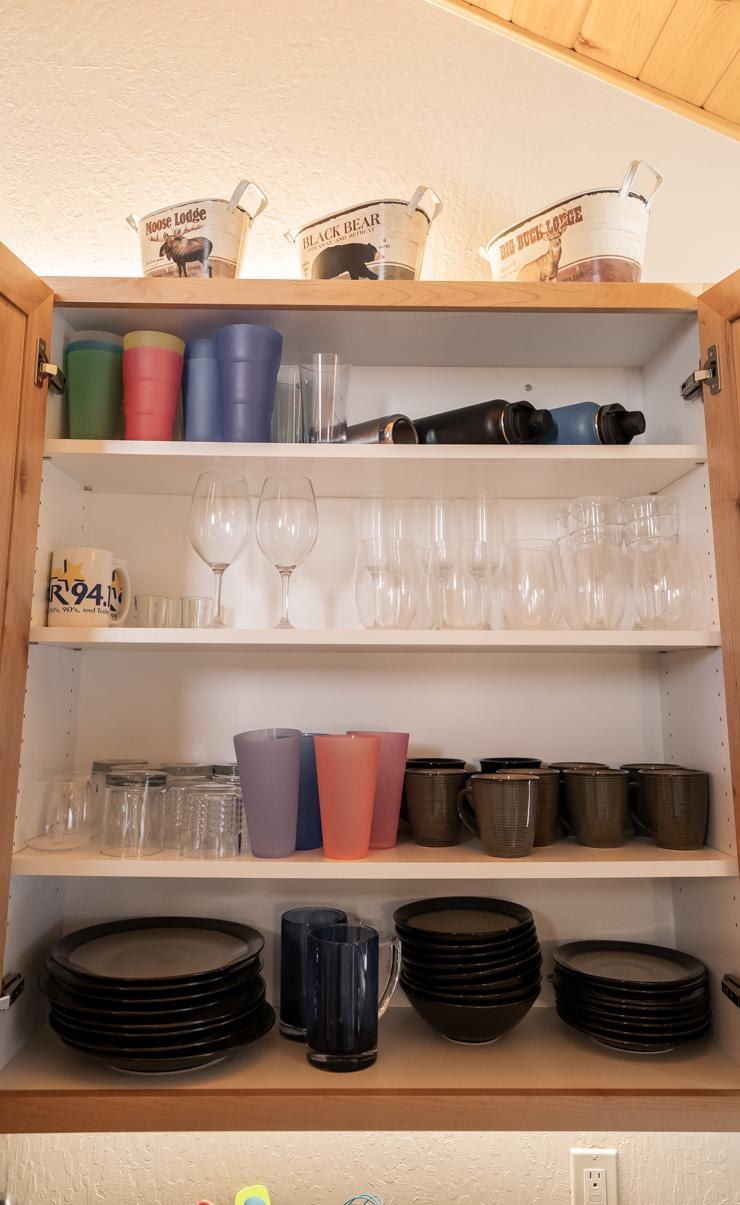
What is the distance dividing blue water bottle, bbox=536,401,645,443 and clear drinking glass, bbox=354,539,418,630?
321 millimetres

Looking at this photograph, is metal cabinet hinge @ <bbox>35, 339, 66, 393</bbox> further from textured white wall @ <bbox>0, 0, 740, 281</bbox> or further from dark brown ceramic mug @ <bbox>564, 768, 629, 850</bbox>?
dark brown ceramic mug @ <bbox>564, 768, 629, 850</bbox>

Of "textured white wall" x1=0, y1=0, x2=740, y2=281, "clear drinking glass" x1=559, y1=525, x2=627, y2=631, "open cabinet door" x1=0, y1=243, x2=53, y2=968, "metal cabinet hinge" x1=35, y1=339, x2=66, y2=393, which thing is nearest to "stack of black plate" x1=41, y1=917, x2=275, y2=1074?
"open cabinet door" x1=0, y1=243, x2=53, y2=968

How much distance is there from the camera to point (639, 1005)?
114cm

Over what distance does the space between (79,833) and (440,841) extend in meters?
0.55

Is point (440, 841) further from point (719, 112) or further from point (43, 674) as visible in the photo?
point (719, 112)

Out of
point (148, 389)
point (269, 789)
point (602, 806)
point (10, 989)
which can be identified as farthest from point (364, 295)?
point (10, 989)

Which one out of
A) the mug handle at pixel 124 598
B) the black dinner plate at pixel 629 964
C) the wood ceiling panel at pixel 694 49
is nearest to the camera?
the black dinner plate at pixel 629 964

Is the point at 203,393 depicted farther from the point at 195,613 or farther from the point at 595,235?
the point at 595,235

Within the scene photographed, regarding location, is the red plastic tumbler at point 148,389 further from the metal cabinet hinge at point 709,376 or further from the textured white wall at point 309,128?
the metal cabinet hinge at point 709,376

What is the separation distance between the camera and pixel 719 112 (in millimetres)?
1596

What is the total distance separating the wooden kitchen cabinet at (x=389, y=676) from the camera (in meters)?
1.06

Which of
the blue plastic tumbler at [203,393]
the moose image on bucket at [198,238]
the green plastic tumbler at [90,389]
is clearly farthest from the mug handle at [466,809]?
the moose image on bucket at [198,238]

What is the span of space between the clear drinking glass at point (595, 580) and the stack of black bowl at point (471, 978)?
19.4 inches

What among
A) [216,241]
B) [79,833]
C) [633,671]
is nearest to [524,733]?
[633,671]
